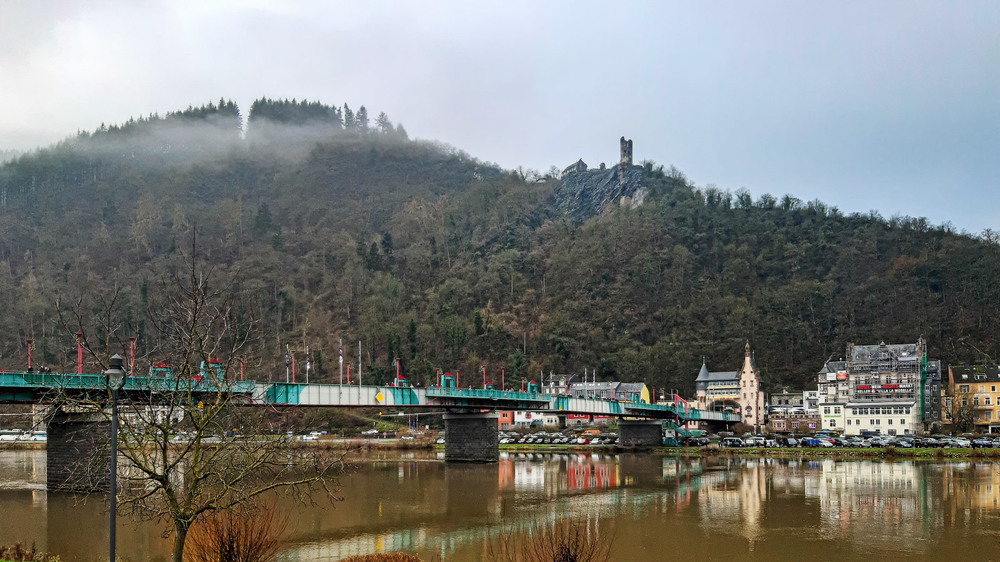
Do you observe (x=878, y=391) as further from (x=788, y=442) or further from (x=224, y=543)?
(x=224, y=543)

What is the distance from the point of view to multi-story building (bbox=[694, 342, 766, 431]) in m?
136

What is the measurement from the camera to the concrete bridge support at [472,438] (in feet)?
283

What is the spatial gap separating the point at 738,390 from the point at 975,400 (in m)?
36.7

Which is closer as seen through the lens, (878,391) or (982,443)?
(982,443)

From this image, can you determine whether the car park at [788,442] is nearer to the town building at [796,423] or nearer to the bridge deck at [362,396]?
the bridge deck at [362,396]

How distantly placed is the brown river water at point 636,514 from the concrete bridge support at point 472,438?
8.27m

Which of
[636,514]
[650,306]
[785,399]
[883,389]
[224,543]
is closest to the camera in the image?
[224,543]

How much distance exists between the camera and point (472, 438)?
87250 mm

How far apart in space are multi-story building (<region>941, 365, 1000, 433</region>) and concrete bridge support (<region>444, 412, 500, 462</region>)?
67072 mm

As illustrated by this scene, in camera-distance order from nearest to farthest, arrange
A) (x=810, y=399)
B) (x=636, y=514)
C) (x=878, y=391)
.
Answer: (x=636, y=514) < (x=878, y=391) < (x=810, y=399)

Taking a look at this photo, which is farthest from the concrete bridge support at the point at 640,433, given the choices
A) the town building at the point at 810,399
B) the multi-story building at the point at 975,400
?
the multi-story building at the point at 975,400

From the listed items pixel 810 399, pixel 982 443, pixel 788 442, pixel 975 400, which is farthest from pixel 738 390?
pixel 982 443

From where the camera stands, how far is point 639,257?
185750mm

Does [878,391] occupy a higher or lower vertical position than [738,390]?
higher
